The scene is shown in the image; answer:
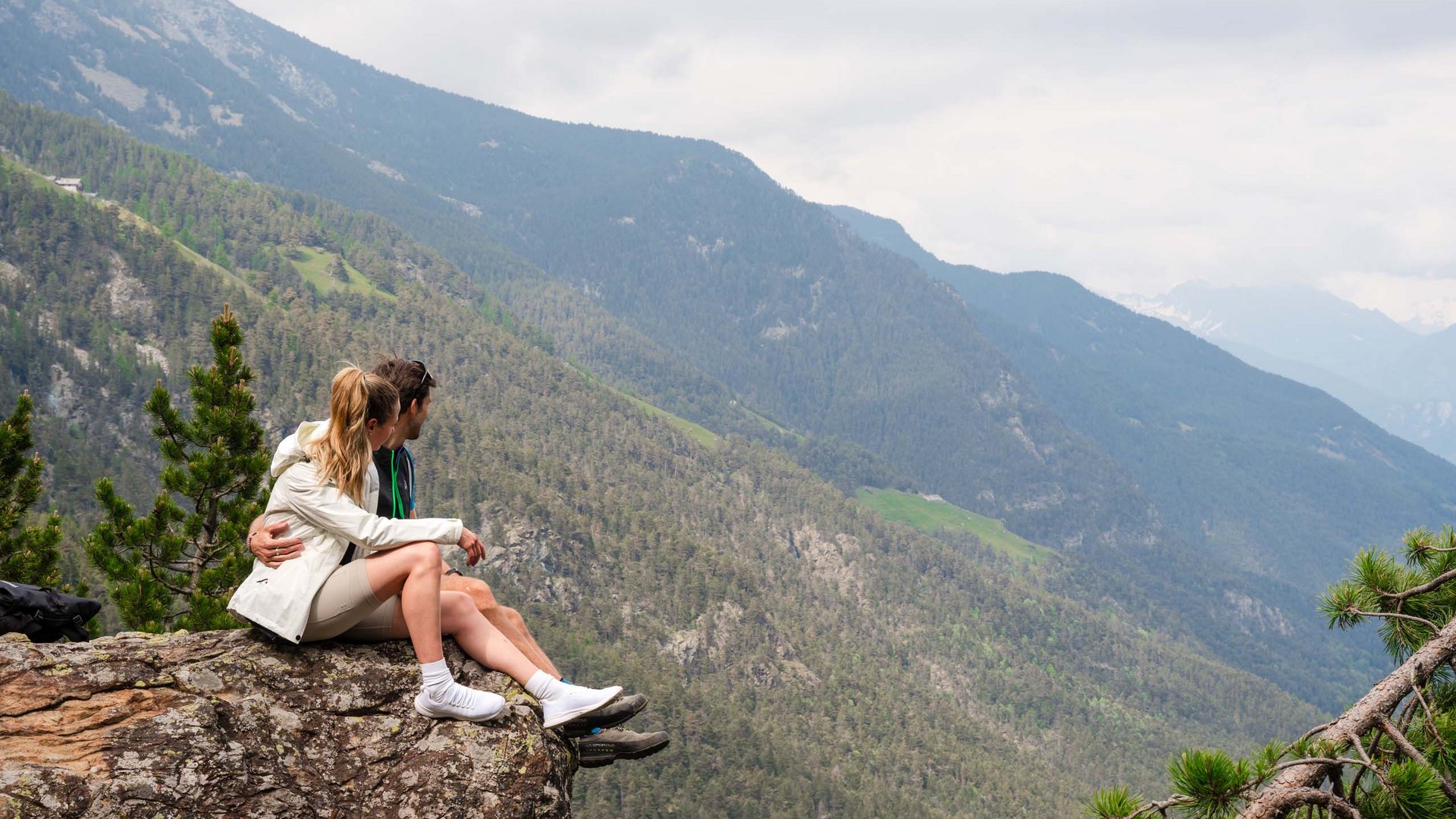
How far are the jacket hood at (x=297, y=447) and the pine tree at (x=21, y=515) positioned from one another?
17.3 meters

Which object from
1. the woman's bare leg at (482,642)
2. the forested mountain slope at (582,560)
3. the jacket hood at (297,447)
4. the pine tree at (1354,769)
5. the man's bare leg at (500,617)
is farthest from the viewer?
the forested mountain slope at (582,560)

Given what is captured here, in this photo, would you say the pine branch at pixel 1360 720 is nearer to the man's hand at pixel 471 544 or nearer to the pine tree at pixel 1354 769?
the pine tree at pixel 1354 769

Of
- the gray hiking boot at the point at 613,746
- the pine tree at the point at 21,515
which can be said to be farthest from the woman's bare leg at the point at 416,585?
the pine tree at the point at 21,515

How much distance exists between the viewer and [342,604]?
744cm

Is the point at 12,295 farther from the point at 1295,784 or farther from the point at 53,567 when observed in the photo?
the point at 1295,784

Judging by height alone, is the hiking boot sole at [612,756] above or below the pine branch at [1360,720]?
below

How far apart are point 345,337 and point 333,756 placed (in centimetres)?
20383

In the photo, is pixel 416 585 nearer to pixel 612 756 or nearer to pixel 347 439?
pixel 347 439

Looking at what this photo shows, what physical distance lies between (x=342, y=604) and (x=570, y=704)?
211cm

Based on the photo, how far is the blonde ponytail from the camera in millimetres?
7426

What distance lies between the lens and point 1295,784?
15.8 ft

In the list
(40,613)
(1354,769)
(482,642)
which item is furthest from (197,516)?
(1354,769)

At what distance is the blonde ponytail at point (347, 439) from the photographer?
7.43 meters

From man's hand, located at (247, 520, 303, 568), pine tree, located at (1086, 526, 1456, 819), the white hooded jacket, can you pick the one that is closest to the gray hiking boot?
the white hooded jacket
